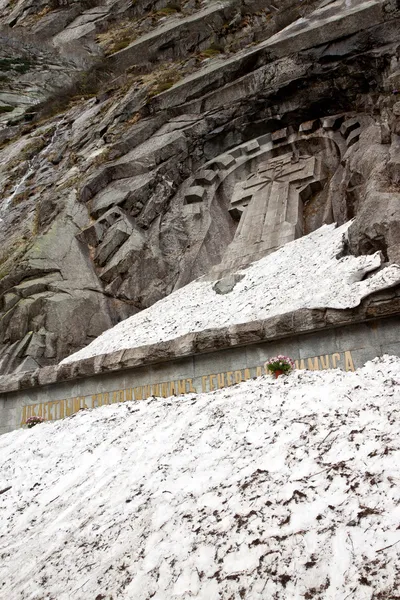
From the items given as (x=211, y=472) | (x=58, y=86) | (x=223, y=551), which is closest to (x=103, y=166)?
(x=211, y=472)

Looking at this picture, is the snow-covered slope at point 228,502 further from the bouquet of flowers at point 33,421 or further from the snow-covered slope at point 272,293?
the bouquet of flowers at point 33,421

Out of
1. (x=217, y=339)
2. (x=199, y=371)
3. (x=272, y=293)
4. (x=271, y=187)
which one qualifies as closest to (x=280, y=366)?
(x=217, y=339)

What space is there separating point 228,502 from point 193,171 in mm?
14760

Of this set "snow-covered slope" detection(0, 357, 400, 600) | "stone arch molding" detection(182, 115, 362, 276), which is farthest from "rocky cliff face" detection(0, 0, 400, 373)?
"snow-covered slope" detection(0, 357, 400, 600)

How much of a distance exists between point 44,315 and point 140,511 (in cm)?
919

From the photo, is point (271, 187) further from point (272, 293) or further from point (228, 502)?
point (228, 502)

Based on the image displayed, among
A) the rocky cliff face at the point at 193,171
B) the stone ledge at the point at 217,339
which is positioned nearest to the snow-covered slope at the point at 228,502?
the stone ledge at the point at 217,339

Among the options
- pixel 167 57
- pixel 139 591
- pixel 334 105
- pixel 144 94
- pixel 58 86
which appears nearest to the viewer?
pixel 139 591

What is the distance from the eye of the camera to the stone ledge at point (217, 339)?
748cm

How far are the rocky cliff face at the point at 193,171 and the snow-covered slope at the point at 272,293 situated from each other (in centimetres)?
58

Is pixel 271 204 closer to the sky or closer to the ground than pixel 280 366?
closer to the sky

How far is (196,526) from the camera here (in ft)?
15.0

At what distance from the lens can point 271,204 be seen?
1505cm

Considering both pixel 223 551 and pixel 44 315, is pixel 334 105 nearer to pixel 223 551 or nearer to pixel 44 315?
pixel 44 315
